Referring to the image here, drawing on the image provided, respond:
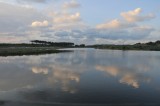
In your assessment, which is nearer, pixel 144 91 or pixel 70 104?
pixel 70 104

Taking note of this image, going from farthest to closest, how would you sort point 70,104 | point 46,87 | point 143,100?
1. point 46,87
2. point 143,100
3. point 70,104

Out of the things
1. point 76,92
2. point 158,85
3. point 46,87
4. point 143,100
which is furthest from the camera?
point 158,85

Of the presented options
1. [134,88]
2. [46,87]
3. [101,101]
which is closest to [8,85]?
[46,87]

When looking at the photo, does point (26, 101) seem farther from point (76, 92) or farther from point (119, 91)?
point (119, 91)

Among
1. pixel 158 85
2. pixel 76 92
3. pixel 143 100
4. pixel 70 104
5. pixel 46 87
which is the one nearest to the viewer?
pixel 70 104

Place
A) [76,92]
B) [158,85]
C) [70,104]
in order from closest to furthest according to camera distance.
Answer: [70,104] < [76,92] < [158,85]

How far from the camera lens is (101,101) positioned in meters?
16.4

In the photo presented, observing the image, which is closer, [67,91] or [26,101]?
[26,101]

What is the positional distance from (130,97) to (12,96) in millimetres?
8216

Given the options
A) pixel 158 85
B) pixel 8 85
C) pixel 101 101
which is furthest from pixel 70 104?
pixel 158 85

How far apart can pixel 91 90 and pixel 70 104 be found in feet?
15.5

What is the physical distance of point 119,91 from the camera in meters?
19.8

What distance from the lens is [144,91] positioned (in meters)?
20.1

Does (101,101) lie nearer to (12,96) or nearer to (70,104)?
(70,104)
